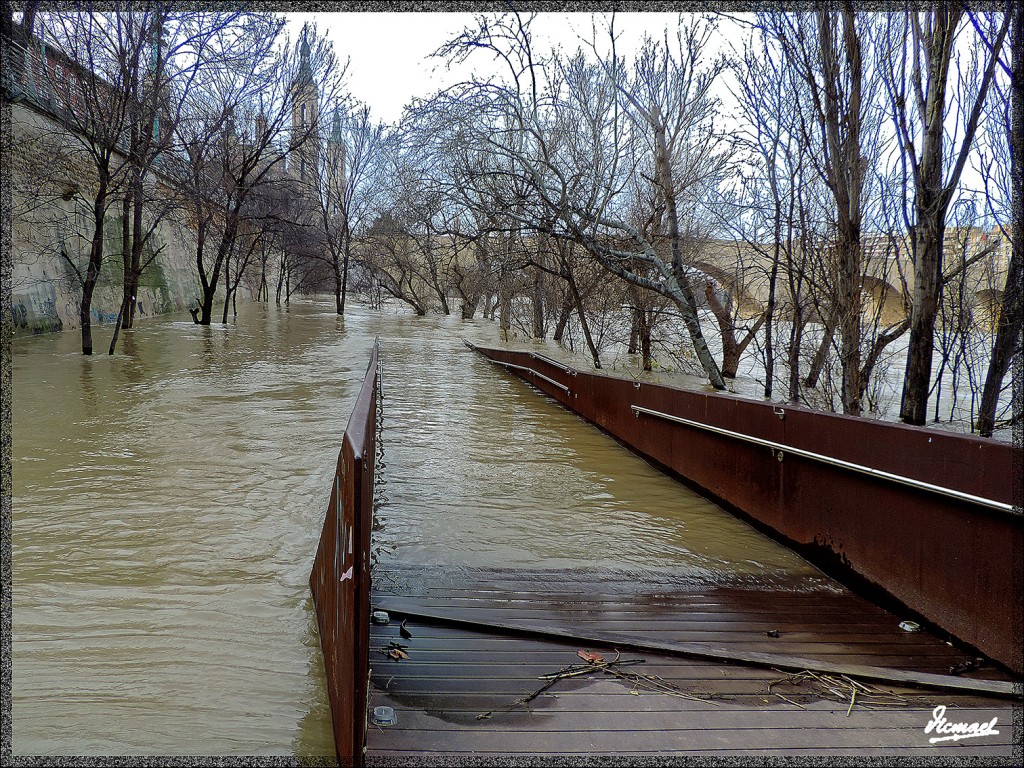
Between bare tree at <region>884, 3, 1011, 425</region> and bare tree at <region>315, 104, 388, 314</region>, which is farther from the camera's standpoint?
bare tree at <region>315, 104, 388, 314</region>

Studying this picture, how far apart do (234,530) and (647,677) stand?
10.7 ft

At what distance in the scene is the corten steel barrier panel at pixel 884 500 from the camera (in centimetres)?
342

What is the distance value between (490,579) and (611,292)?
17035mm

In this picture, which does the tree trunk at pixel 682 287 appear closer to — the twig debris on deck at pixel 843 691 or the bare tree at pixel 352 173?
the twig debris on deck at pixel 843 691

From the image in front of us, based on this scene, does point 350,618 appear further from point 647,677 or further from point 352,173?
point 352,173

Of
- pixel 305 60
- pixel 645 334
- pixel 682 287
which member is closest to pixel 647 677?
pixel 682 287

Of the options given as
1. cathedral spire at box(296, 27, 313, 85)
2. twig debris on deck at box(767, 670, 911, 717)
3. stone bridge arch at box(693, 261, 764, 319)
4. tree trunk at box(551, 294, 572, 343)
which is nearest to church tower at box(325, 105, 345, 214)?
cathedral spire at box(296, 27, 313, 85)

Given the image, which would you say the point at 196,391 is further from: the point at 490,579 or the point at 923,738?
the point at 923,738

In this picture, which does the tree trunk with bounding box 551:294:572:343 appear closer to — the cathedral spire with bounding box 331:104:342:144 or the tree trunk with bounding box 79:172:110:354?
the tree trunk with bounding box 79:172:110:354

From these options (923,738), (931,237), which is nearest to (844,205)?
(931,237)

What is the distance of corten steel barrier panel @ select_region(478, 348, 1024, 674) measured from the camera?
11.2 feet

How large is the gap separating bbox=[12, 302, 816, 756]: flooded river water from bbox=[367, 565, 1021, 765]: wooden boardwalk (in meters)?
0.46

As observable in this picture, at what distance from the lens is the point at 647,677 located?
3.04 m

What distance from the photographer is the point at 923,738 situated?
2.60m
